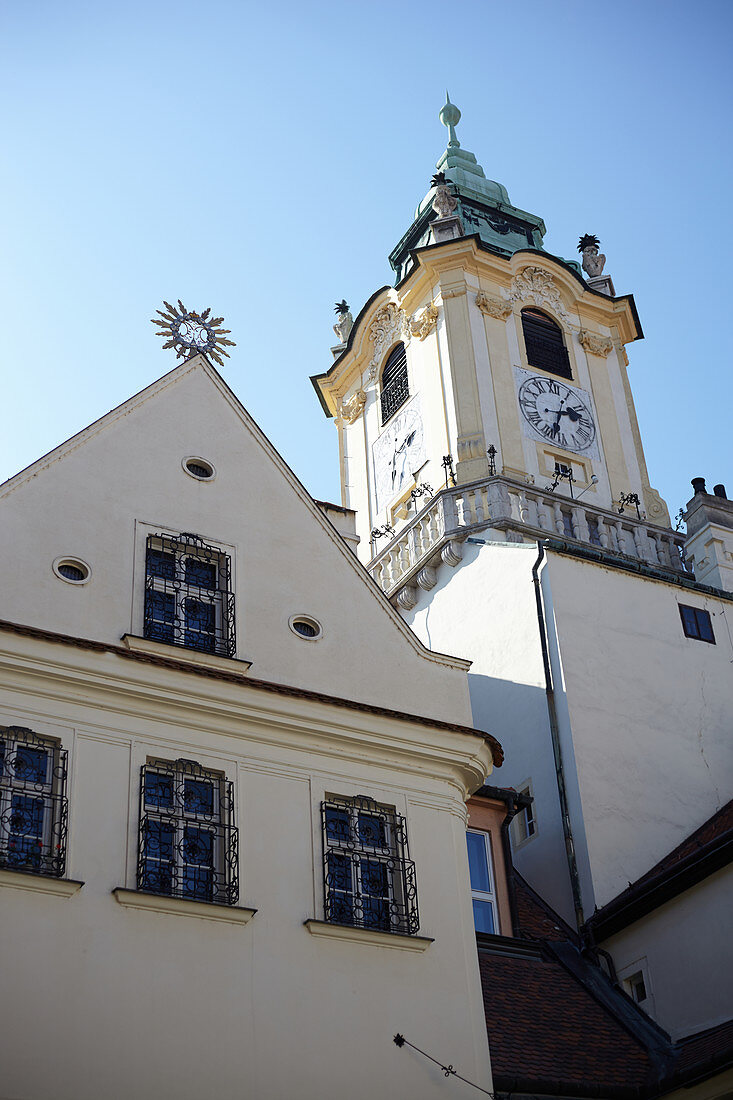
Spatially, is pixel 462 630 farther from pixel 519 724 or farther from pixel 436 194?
pixel 436 194

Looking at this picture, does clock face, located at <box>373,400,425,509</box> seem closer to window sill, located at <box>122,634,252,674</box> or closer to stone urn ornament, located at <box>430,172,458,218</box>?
stone urn ornament, located at <box>430,172,458,218</box>

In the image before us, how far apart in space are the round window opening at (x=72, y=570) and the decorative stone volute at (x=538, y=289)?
73.8ft

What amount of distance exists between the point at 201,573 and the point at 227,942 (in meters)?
4.60

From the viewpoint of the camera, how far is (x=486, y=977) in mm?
18047

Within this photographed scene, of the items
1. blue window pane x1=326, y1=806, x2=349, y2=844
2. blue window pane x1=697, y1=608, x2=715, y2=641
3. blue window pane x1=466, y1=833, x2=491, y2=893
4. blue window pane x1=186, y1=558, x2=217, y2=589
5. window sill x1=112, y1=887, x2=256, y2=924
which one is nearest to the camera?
window sill x1=112, y1=887, x2=256, y2=924

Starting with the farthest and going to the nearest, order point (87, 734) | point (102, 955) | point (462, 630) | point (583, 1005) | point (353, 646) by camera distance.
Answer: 1. point (462, 630)
2. point (583, 1005)
3. point (353, 646)
4. point (87, 734)
5. point (102, 955)

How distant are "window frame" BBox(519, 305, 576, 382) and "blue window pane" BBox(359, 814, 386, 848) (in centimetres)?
2086

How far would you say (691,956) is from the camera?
18422mm

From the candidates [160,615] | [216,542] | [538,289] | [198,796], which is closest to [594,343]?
[538,289]

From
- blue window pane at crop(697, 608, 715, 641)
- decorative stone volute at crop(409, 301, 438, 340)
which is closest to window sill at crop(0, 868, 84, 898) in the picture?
blue window pane at crop(697, 608, 715, 641)

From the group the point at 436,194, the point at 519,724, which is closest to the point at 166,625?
the point at 519,724

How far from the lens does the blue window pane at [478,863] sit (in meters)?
19.1

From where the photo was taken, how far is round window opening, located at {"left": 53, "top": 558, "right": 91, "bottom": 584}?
15453 mm

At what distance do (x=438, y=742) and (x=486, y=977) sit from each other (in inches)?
142
